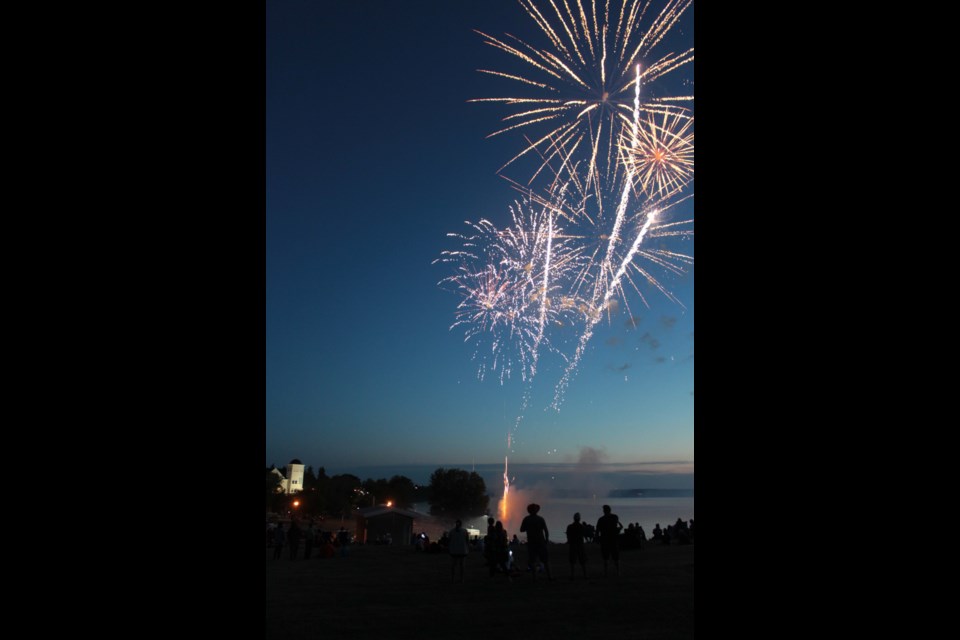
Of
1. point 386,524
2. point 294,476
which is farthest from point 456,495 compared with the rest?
point 386,524

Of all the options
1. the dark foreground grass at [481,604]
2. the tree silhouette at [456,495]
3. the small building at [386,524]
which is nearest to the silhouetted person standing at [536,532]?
the dark foreground grass at [481,604]

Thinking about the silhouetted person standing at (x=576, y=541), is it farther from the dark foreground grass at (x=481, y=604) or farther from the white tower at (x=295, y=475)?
the white tower at (x=295, y=475)

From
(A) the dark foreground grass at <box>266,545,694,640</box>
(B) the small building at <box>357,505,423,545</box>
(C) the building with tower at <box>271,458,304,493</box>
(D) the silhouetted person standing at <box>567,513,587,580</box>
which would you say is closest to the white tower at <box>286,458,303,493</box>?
(C) the building with tower at <box>271,458,304,493</box>

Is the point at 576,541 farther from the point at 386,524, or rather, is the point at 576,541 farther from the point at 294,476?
the point at 294,476

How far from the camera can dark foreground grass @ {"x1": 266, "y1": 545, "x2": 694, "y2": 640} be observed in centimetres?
711

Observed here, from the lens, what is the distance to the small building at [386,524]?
2655 cm

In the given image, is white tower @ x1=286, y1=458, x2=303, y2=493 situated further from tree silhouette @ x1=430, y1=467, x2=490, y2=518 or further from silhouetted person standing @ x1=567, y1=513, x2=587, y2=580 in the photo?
silhouetted person standing @ x1=567, y1=513, x2=587, y2=580

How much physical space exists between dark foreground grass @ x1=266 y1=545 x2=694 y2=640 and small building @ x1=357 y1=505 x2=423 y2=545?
1128cm

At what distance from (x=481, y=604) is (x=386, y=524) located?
18.8 meters

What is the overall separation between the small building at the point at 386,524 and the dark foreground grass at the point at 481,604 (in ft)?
37.0
